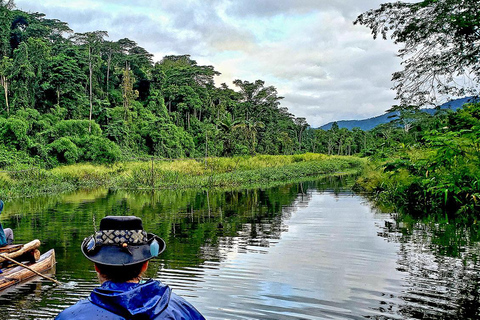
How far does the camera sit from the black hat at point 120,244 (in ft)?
→ 6.26

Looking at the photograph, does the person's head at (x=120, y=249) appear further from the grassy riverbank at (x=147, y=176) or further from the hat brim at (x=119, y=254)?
the grassy riverbank at (x=147, y=176)

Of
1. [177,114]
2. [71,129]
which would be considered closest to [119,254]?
[71,129]

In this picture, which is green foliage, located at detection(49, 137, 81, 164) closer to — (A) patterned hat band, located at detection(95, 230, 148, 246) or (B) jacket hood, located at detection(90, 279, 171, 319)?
(A) patterned hat band, located at detection(95, 230, 148, 246)

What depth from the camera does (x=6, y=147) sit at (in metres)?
28.0

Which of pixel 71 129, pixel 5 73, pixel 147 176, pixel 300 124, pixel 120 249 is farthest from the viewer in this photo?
pixel 300 124

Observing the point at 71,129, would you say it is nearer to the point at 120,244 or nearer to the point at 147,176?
the point at 147,176

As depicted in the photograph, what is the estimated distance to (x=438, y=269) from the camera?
7141 millimetres

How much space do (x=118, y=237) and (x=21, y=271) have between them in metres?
5.93

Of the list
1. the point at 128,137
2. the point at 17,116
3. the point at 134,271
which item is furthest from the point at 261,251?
the point at 128,137

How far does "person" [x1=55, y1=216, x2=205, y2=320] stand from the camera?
65.6 inches

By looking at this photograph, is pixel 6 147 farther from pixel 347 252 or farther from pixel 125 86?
pixel 347 252

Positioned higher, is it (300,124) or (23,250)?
(300,124)

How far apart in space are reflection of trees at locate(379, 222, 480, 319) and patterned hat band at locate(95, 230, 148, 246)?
4.32 metres

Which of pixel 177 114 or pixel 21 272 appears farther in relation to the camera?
pixel 177 114
